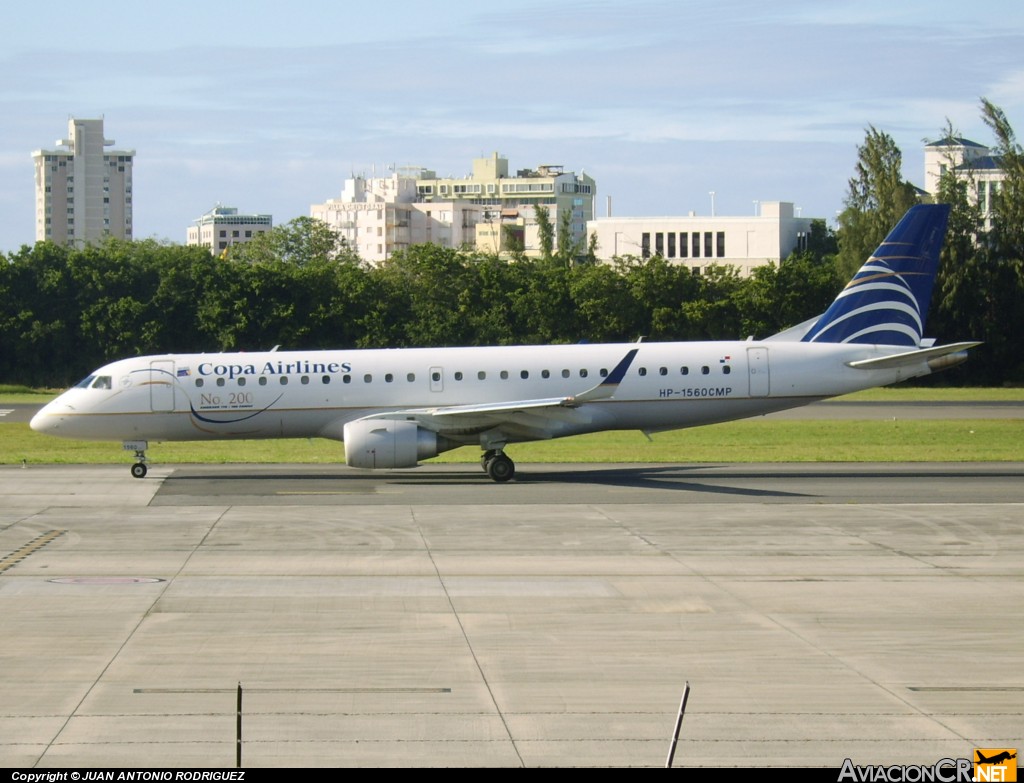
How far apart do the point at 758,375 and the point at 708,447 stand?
775cm

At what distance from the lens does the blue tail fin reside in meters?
32.9

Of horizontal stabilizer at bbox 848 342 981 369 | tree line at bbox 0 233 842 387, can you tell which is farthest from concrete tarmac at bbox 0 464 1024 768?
tree line at bbox 0 233 842 387

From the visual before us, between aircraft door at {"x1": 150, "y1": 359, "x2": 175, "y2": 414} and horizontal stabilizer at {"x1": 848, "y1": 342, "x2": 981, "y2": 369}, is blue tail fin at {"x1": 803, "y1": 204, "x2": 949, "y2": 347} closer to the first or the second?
horizontal stabilizer at {"x1": 848, "y1": 342, "x2": 981, "y2": 369}

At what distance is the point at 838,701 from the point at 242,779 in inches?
242

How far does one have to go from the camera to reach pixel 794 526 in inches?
898

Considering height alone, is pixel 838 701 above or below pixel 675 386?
below

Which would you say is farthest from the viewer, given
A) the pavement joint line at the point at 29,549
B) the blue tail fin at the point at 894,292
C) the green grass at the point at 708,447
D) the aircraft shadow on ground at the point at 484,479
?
the green grass at the point at 708,447

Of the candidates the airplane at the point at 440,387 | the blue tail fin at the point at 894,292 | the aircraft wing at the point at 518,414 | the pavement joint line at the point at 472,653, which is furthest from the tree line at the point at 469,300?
the pavement joint line at the point at 472,653

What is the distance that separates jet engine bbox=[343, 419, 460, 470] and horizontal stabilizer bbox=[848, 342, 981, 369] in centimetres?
1063

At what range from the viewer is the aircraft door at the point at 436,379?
31.8 meters

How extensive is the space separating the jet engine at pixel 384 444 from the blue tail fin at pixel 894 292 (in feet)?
33.6

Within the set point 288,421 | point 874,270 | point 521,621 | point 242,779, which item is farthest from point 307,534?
point 874,270

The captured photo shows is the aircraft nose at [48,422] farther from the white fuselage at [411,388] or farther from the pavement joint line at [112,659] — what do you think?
the pavement joint line at [112,659]

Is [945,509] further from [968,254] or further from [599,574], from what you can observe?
[968,254]
